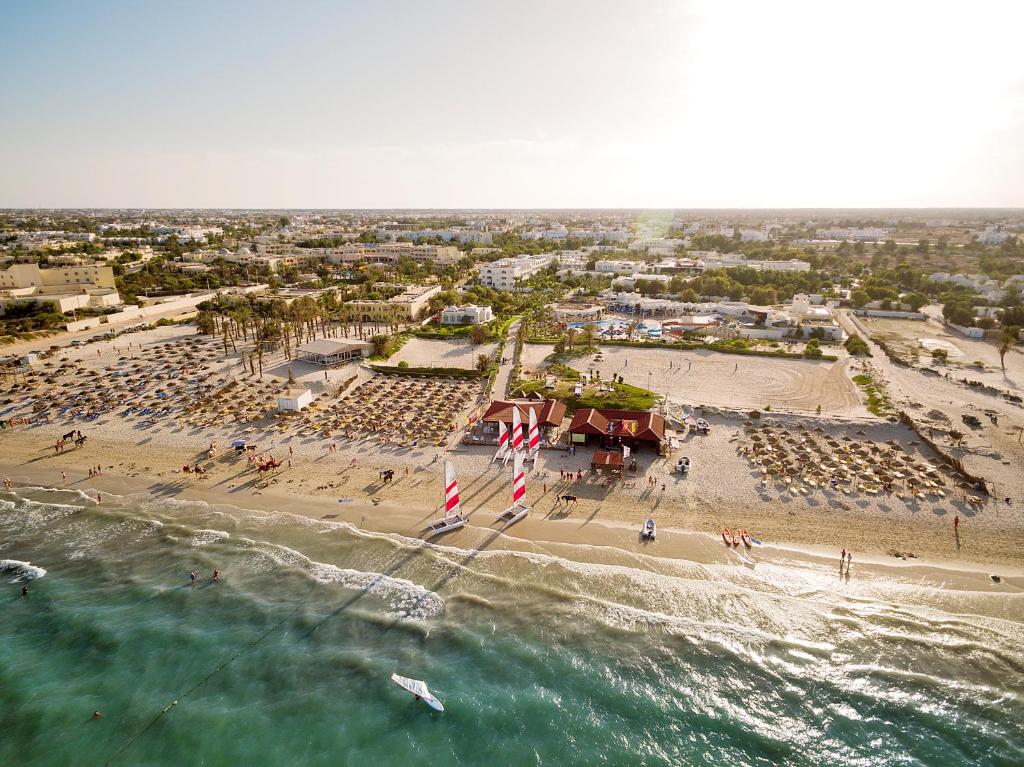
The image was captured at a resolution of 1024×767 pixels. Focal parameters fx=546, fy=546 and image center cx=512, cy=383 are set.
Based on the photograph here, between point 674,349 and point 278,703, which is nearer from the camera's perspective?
point 278,703

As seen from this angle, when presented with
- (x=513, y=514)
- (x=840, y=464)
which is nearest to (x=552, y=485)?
(x=513, y=514)

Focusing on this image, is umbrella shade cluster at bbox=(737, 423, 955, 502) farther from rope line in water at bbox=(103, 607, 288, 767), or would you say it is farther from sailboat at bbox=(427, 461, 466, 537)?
rope line in water at bbox=(103, 607, 288, 767)

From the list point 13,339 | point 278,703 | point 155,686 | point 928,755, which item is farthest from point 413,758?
point 13,339

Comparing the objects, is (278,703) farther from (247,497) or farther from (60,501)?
(60,501)

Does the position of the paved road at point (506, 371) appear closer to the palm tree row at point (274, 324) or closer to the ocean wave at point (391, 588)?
the palm tree row at point (274, 324)

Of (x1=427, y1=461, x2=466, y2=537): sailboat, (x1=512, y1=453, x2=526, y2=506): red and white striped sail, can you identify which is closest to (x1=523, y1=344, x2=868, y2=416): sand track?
(x1=512, y1=453, x2=526, y2=506): red and white striped sail

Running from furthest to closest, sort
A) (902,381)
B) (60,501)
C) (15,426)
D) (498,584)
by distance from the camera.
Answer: (902,381)
(15,426)
(60,501)
(498,584)
